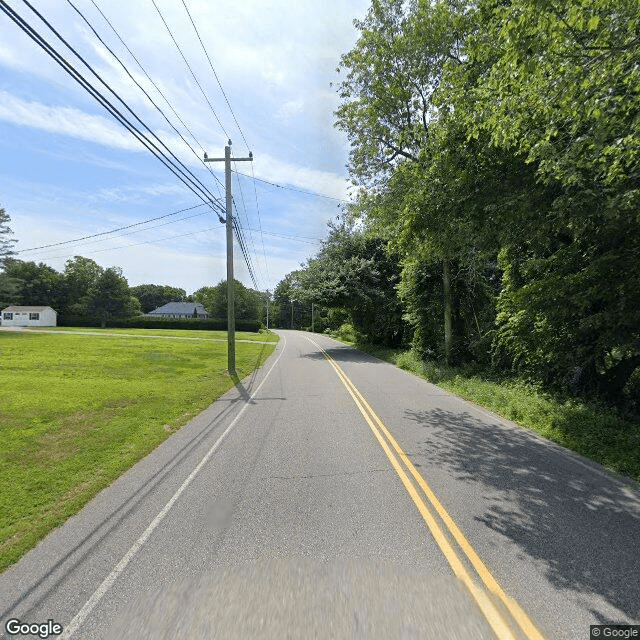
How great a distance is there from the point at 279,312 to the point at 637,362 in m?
112

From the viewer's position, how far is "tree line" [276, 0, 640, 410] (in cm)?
502

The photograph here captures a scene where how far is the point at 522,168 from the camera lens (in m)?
7.68

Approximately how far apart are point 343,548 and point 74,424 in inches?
284

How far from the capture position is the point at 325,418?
8.98m

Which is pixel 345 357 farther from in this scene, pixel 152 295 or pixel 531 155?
pixel 152 295

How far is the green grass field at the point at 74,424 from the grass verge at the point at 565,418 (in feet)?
25.9

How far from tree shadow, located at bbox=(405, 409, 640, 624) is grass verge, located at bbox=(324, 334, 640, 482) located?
1.64ft

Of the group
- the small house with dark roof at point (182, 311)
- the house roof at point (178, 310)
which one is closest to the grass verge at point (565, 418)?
the small house with dark roof at point (182, 311)

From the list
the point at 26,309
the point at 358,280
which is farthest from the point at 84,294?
the point at 358,280

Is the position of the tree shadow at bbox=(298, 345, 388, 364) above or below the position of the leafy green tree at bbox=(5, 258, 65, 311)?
below

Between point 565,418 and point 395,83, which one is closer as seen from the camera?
point 565,418

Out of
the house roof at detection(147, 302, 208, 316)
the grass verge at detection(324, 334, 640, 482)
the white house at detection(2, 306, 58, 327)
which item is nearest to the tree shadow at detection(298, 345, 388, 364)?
the grass verge at detection(324, 334, 640, 482)

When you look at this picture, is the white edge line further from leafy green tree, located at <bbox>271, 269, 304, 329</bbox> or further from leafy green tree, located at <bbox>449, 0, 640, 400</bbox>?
leafy green tree, located at <bbox>271, 269, 304, 329</bbox>

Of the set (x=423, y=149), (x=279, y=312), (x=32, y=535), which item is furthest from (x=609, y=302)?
(x=279, y=312)
